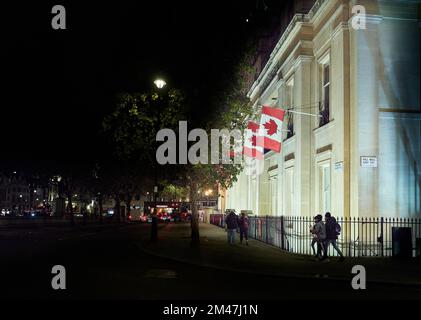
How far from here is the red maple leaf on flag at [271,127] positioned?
24219mm

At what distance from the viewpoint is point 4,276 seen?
13430 mm

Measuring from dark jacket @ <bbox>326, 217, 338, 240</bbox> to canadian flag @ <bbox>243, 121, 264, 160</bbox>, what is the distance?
349 inches

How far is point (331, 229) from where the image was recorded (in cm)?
1780

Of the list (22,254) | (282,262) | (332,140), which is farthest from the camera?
(332,140)

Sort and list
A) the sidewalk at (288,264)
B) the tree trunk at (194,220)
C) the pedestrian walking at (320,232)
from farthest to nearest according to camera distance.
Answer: the tree trunk at (194,220) → the pedestrian walking at (320,232) → the sidewalk at (288,264)

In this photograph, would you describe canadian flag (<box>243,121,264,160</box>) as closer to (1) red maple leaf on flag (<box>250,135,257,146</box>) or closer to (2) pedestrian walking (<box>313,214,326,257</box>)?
(1) red maple leaf on flag (<box>250,135,257,146</box>)

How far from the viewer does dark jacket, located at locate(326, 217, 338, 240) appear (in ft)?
58.2

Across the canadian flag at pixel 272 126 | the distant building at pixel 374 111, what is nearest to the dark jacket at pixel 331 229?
the distant building at pixel 374 111

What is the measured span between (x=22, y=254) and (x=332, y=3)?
15.8 meters

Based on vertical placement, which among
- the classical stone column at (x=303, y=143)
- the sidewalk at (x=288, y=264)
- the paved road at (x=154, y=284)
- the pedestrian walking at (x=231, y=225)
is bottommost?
the sidewalk at (x=288, y=264)

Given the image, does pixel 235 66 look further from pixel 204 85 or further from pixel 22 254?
pixel 22 254

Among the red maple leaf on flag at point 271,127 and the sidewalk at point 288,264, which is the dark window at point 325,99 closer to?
the red maple leaf on flag at point 271,127

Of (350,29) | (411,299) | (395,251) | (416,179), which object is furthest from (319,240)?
(350,29)

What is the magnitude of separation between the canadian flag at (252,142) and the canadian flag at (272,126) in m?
0.56
